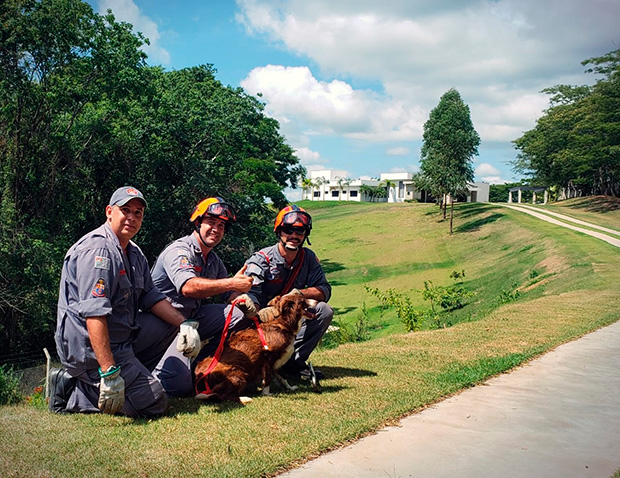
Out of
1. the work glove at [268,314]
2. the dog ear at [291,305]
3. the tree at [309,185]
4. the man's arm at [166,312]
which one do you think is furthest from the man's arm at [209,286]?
the tree at [309,185]

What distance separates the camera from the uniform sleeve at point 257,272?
6.25m

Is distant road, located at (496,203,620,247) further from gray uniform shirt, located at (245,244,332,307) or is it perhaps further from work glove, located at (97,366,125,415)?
work glove, located at (97,366,125,415)

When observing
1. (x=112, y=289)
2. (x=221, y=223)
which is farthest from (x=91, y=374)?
(x=221, y=223)

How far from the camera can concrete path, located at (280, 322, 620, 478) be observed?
4.02 m

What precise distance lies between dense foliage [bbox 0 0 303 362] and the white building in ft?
259

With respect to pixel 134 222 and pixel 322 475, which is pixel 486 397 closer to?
pixel 322 475

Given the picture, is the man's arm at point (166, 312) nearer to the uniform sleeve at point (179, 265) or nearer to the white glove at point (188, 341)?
the uniform sleeve at point (179, 265)

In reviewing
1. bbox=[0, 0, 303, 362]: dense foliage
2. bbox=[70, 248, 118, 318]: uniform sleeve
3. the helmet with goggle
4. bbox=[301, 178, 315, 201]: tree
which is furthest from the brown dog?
bbox=[301, 178, 315, 201]: tree

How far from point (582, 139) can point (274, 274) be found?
5233 cm

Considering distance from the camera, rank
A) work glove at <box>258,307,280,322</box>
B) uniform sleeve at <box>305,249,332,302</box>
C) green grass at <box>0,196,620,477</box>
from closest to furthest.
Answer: green grass at <box>0,196,620,477</box>, work glove at <box>258,307,280,322</box>, uniform sleeve at <box>305,249,332,302</box>

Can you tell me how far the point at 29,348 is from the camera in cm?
2136

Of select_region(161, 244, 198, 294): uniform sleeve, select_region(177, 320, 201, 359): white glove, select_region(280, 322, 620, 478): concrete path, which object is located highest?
select_region(161, 244, 198, 294): uniform sleeve

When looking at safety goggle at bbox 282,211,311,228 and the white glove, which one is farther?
safety goggle at bbox 282,211,311,228

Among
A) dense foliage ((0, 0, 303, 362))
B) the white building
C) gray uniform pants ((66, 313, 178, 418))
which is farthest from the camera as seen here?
the white building
